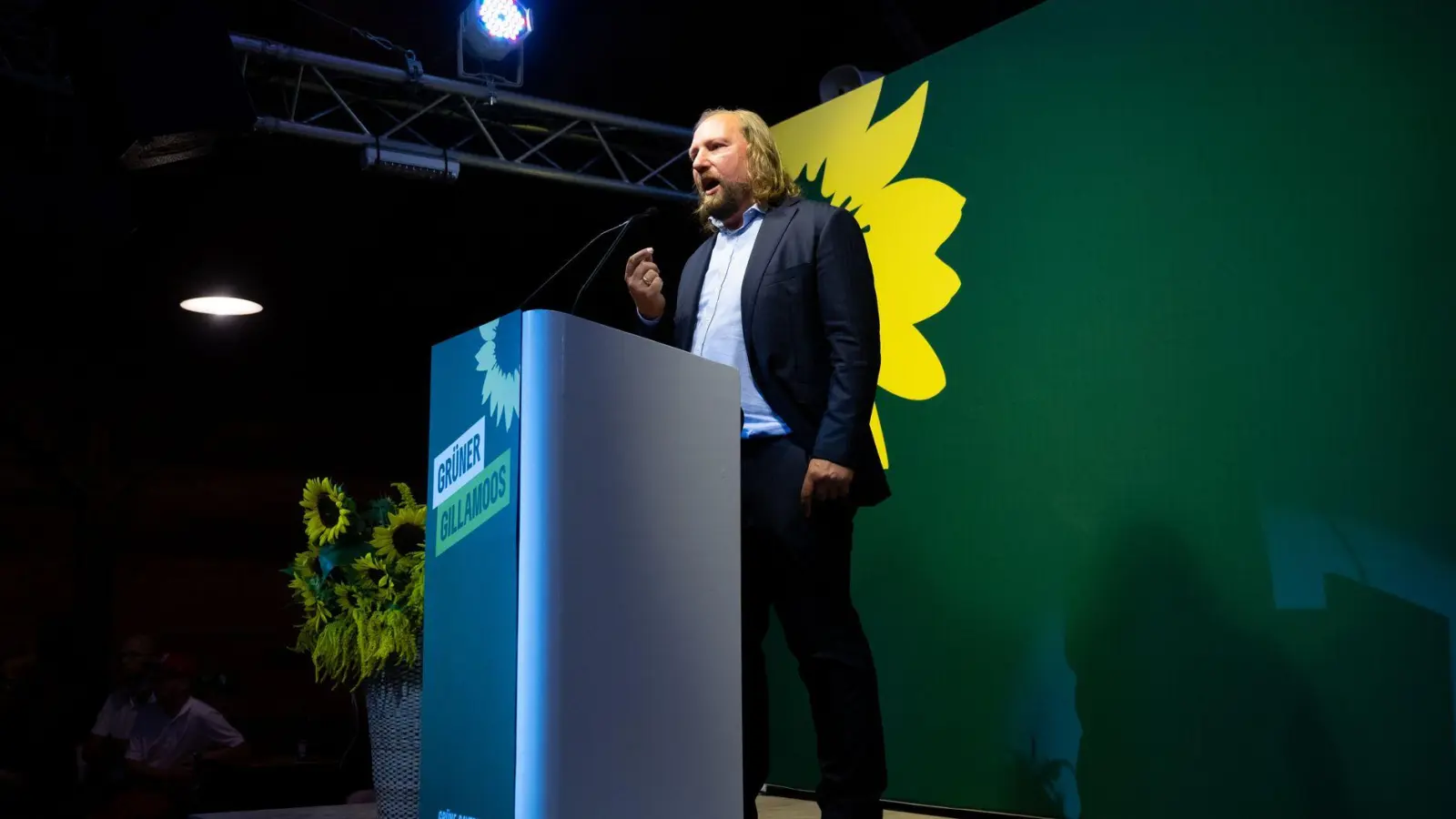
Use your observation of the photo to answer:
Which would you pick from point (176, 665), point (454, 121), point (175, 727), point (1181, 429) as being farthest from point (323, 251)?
point (1181, 429)

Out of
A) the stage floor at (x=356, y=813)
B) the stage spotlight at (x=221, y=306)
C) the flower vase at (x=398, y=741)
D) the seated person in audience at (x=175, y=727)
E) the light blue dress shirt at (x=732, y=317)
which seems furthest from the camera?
the stage spotlight at (x=221, y=306)

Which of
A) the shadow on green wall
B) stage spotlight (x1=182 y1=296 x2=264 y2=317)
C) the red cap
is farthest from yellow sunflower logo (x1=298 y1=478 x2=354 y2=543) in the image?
stage spotlight (x1=182 y1=296 x2=264 y2=317)

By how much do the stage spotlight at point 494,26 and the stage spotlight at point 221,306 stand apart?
2052 millimetres

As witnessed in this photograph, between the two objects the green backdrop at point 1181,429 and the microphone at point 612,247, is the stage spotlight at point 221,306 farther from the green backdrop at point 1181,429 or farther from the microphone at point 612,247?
the microphone at point 612,247

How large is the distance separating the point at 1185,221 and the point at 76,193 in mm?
3333

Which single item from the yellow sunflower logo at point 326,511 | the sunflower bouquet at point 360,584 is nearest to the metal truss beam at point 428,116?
the yellow sunflower logo at point 326,511

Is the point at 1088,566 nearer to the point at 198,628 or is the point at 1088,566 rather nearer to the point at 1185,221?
the point at 1185,221

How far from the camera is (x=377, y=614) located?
235cm

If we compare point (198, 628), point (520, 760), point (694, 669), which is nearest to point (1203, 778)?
point (694, 669)

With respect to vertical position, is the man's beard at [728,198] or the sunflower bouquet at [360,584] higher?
the man's beard at [728,198]

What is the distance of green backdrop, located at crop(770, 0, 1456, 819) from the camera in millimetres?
2346

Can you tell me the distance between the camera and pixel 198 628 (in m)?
6.10

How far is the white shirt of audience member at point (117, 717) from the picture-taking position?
4.99m

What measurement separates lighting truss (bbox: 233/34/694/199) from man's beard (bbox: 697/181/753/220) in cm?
251
